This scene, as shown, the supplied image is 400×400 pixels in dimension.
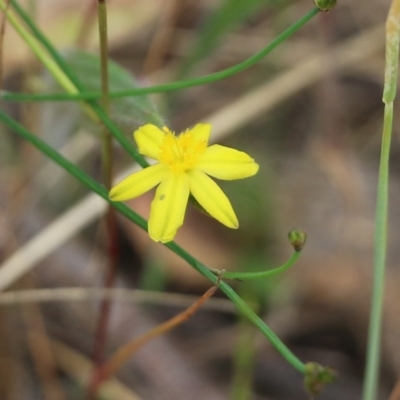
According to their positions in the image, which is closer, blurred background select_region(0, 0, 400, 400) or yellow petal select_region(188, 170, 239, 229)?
yellow petal select_region(188, 170, 239, 229)

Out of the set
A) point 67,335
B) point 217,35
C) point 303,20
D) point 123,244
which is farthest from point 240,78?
point 303,20

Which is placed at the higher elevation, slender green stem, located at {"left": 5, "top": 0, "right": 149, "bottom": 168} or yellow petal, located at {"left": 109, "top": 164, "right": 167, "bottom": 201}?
slender green stem, located at {"left": 5, "top": 0, "right": 149, "bottom": 168}

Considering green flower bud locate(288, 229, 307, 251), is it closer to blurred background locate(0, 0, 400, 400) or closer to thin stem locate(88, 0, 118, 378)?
thin stem locate(88, 0, 118, 378)

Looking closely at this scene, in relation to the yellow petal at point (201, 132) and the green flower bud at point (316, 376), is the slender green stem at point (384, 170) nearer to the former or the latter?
the green flower bud at point (316, 376)

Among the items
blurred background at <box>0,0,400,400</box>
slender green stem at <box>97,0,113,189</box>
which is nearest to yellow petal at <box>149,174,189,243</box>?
slender green stem at <box>97,0,113,189</box>

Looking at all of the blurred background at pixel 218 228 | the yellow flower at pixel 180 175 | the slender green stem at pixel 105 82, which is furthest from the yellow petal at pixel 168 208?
the blurred background at pixel 218 228

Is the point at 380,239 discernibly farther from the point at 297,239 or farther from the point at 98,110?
the point at 98,110

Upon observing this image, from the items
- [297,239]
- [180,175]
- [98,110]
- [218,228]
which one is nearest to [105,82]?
[98,110]
